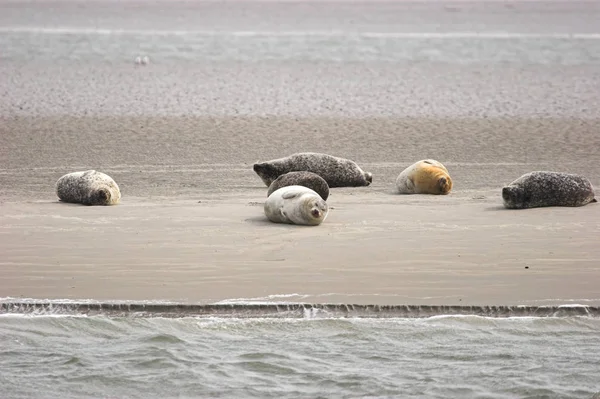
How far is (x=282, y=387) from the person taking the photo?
209 inches

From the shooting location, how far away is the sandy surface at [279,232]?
6.70 m

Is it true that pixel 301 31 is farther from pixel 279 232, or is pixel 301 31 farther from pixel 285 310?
pixel 285 310

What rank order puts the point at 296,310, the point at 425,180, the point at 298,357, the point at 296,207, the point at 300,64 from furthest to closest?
the point at 300,64 < the point at 425,180 < the point at 296,207 < the point at 296,310 < the point at 298,357

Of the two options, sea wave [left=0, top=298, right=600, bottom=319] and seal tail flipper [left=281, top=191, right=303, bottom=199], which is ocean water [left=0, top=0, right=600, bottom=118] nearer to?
seal tail flipper [left=281, top=191, right=303, bottom=199]

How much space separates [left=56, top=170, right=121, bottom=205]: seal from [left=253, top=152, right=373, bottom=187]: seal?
1.46 metres

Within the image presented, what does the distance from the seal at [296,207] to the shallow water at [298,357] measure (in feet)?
6.99

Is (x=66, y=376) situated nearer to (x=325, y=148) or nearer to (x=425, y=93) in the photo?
(x=325, y=148)

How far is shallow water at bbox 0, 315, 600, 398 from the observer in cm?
528

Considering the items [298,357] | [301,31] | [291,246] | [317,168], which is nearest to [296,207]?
[291,246]

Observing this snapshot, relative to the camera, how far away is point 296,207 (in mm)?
8273

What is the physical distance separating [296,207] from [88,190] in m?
2.02

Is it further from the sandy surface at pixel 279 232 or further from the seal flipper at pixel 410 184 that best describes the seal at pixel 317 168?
the seal flipper at pixel 410 184

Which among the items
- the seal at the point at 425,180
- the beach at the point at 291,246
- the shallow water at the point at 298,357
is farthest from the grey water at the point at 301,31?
the shallow water at the point at 298,357

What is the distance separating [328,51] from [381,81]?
15.9 feet
